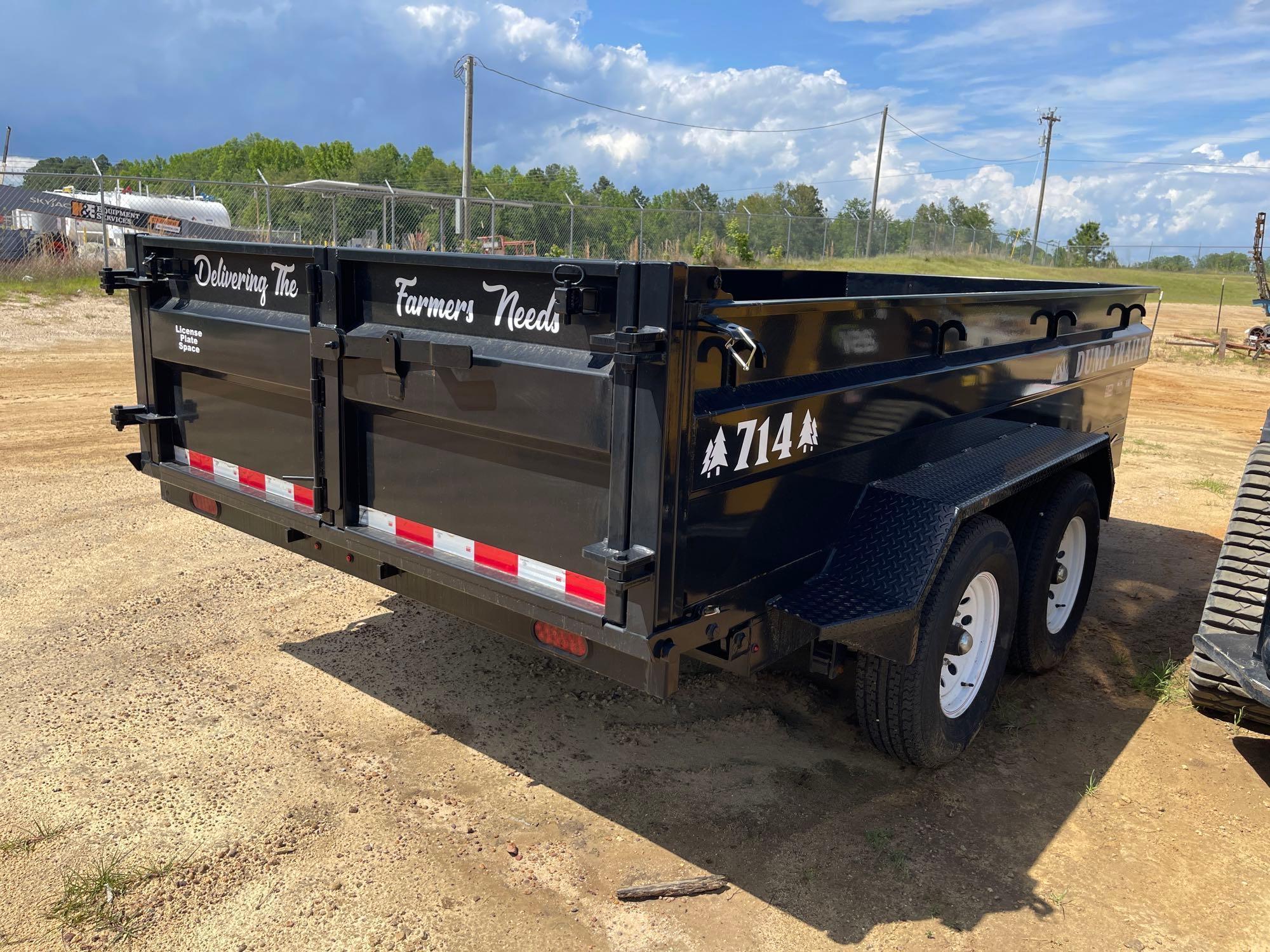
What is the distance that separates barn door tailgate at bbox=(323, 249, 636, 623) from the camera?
2572 mm

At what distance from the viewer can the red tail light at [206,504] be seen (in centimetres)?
389

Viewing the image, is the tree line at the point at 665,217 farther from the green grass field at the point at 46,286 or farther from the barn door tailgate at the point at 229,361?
the barn door tailgate at the point at 229,361

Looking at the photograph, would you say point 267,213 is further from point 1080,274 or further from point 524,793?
point 1080,274

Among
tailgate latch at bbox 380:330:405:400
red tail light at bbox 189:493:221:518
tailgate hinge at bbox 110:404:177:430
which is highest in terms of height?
tailgate latch at bbox 380:330:405:400

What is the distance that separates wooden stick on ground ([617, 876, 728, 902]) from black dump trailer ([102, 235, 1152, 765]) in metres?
0.66

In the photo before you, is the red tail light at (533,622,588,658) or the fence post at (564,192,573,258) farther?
the fence post at (564,192,573,258)

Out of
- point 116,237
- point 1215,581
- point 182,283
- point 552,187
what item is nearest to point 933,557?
point 1215,581

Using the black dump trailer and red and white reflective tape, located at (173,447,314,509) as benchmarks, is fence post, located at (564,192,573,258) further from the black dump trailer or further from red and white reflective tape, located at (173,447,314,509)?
the black dump trailer

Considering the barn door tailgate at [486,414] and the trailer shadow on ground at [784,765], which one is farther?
the trailer shadow on ground at [784,765]

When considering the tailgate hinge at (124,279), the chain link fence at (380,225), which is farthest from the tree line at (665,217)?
the tailgate hinge at (124,279)

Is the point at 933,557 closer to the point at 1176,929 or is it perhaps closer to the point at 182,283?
the point at 1176,929

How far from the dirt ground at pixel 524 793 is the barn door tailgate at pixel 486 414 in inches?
35.8

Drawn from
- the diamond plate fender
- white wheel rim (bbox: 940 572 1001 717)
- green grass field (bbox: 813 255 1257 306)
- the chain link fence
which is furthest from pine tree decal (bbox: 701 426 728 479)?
green grass field (bbox: 813 255 1257 306)

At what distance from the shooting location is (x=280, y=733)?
12.0ft
